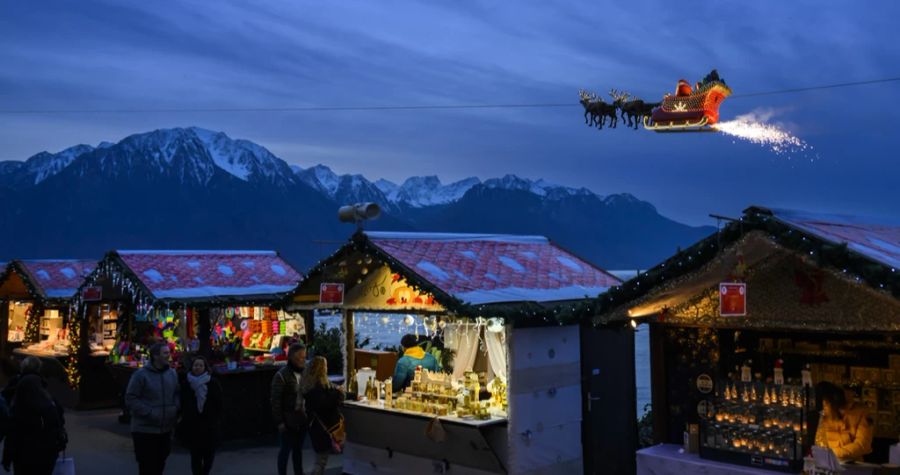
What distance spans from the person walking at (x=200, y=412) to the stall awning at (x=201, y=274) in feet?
16.6

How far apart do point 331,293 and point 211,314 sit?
15.1 feet

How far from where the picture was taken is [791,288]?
21.7 feet

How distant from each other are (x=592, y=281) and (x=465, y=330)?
159 cm

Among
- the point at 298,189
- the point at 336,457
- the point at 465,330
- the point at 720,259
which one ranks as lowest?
the point at 336,457

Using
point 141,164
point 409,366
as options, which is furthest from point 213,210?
point 409,366

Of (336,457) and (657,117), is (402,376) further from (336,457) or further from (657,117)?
(657,117)

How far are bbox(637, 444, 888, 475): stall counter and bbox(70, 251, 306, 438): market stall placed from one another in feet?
22.1

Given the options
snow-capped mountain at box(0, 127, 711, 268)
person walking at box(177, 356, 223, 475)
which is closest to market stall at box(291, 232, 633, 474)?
person walking at box(177, 356, 223, 475)

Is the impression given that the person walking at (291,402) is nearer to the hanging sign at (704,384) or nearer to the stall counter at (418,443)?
the stall counter at (418,443)

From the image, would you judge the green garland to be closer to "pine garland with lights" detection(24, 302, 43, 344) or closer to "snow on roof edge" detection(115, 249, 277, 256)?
"pine garland with lights" detection(24, 302, 43, 344)

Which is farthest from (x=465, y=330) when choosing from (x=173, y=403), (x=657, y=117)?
(x=657, y=117)

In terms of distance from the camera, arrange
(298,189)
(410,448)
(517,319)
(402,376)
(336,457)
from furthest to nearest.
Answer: (298,189) → (336,457) → (402,376) → (410,448) → (517,319)

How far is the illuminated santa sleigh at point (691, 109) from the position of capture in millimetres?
13570

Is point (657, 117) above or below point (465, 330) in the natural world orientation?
above
